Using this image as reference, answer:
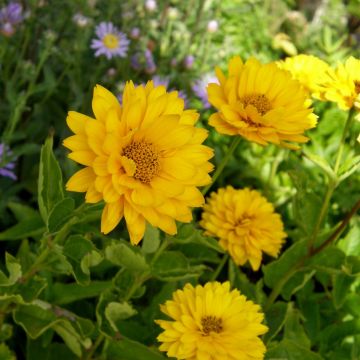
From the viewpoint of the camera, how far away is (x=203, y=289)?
1.13 m

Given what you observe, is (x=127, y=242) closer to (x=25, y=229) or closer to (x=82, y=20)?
(x=25, y=229)

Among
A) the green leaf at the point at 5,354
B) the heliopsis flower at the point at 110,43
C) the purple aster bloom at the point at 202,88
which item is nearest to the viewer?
the green leaf at the point at 5,354

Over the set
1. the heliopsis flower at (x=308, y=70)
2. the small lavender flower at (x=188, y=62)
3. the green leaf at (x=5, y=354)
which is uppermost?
the heliopsis flower at (x=308, y=70)

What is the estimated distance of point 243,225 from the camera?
143 centimetres

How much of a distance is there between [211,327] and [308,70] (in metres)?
0.67

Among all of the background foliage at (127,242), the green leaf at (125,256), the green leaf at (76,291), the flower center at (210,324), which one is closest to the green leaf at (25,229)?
the background foliage at (127,242)

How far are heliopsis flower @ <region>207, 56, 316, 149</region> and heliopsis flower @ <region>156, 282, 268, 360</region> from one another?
318mm

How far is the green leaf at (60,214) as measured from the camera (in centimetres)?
99

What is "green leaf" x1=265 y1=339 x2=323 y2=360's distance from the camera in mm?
1241

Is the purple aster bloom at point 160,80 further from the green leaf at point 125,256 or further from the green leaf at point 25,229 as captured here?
the green leaf at point 125,256

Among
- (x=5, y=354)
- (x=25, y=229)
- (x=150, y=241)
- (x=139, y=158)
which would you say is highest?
(x=139, y=158)

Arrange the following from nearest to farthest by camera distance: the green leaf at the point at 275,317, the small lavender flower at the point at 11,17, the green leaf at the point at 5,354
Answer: the green leaf at the point at 5,354
the green leaf at the point at 275,317
the small lavender flower at the point at 11,17

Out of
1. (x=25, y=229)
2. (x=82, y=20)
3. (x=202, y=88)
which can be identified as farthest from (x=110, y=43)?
(x=25, y=229)

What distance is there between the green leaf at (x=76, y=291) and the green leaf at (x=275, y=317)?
0.40 metres
